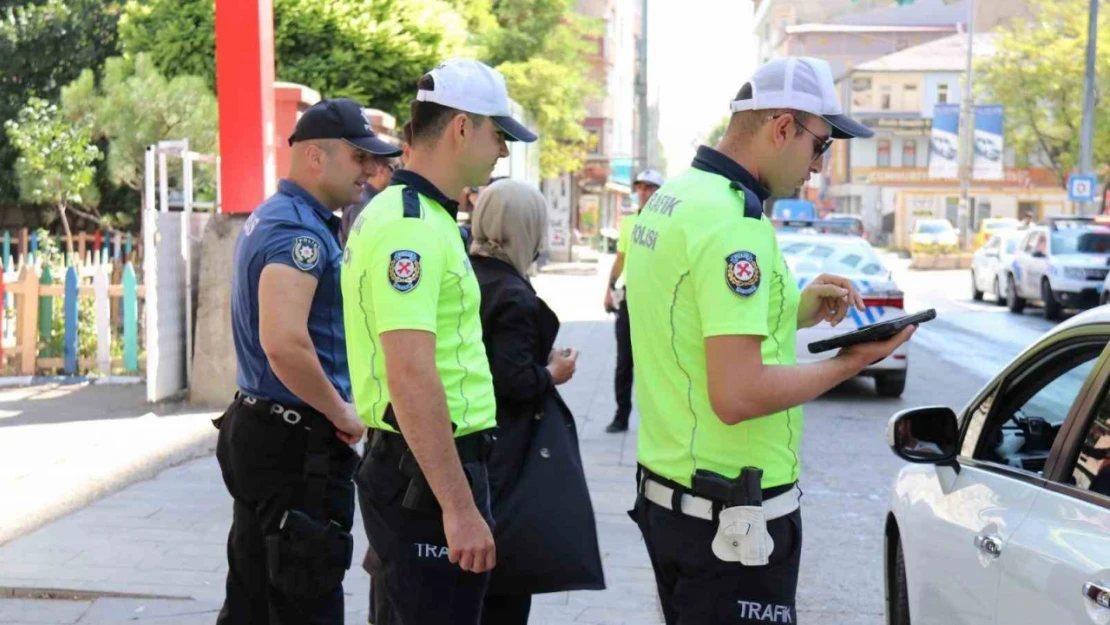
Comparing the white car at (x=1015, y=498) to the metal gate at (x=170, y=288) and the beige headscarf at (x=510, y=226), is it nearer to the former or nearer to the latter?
the beige headscarf at (x=510, y=226)

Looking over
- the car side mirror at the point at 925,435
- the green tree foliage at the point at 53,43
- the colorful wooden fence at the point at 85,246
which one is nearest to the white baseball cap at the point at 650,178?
the car side mirror at the point at 925,435

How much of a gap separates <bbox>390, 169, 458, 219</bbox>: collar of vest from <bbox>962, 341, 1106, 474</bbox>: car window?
161cm

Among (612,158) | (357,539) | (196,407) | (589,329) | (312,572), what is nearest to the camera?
(312,572)

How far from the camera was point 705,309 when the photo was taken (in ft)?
8.61

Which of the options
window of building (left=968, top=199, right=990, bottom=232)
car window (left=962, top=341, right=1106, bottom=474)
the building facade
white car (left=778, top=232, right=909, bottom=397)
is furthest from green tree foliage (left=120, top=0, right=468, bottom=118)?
window of building (left=968, top=199, right=990, bottom=232)

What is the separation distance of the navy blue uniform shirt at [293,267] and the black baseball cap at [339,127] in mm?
168

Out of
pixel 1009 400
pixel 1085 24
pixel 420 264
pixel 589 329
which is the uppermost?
pixel 1085 24

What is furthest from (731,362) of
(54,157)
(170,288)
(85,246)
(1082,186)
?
(1082,186)

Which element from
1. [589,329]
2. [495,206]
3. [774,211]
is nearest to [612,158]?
[774,211]

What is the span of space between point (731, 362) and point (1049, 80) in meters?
49.5

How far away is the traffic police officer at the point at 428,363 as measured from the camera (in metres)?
2.84

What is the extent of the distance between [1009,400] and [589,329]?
15154 mm

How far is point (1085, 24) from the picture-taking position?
46188 mm

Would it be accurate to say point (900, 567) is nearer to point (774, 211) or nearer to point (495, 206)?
point (495, 206)
